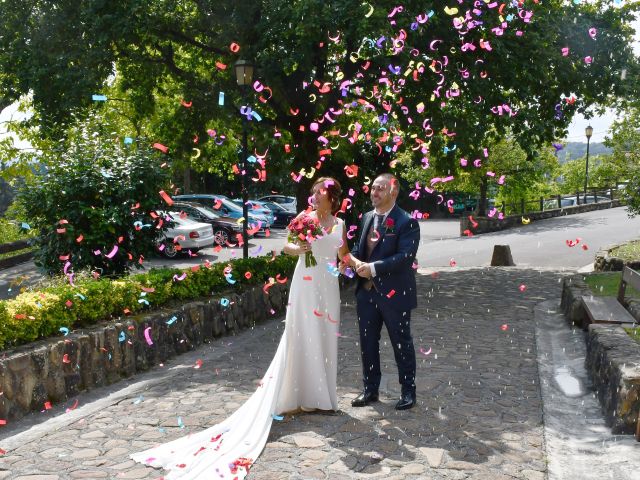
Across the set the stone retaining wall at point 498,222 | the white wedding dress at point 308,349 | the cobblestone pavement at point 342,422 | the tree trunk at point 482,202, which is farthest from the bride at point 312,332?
the tree trunk at point 482,202

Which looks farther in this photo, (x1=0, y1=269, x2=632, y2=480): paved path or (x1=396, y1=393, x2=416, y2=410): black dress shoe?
(x1=396, y1=393, x2=416, y2=410): black dress shoe

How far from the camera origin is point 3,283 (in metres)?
A: 20.8

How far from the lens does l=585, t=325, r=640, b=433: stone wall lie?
651 cm

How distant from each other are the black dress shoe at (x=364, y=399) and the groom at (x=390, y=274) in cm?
1

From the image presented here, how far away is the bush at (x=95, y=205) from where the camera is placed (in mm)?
13773

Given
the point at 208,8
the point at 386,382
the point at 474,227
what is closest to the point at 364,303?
the point at 386,382

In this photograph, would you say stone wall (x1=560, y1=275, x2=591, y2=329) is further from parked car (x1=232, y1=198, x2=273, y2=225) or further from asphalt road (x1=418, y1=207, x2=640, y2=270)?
parked car (x1=232, y1=198, x2=273, y2=225)

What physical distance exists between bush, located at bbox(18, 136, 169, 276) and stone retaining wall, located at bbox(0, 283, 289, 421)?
3.29 meters

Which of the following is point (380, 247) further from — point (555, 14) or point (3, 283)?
point (3, 283)

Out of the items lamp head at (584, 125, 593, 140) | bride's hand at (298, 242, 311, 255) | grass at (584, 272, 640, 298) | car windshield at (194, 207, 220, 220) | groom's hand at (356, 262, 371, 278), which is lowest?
grass at (584, 272, 640, 298)

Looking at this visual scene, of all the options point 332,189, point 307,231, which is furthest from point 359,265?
point 332,189

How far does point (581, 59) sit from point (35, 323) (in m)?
15.0

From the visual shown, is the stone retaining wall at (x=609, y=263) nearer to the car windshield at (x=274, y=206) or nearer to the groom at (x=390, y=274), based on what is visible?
the groom at (x=390, y=274)

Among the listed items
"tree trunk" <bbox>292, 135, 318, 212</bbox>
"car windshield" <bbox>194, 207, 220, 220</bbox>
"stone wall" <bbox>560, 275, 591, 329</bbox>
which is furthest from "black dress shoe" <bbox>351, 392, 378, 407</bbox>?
"car windshield" <bbox>194, 207, 220, 220</bbox>
